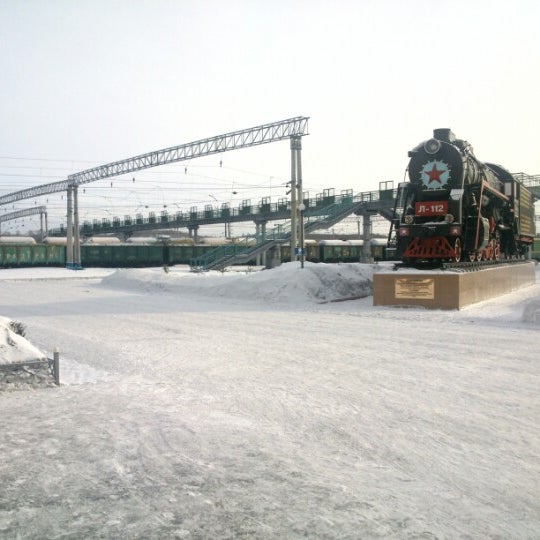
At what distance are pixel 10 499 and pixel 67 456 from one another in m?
0.81

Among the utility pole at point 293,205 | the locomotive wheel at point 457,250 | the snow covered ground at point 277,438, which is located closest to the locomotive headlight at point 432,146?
the locomotive wheel at point 457,250

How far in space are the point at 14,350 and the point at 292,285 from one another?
12.9 m

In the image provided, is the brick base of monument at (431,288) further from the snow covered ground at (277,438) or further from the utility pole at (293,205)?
the utility pole at (293,205)

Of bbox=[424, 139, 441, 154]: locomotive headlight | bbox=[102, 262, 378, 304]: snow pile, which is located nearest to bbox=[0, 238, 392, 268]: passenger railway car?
bbox=[102, 262, 378, 304]: snow pile

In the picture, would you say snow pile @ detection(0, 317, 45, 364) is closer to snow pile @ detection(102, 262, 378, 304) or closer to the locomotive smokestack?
snow pile @ detection(102, 262, 378, 304)

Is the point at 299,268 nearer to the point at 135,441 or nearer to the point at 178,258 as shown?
the point at 135,441

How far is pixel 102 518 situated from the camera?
369 centimetres

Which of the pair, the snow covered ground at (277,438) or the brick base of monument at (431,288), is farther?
the brick base of monument at (431,288)

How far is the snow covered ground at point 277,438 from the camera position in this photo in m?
3.71

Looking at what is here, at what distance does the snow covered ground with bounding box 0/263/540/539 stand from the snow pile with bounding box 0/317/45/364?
20.1 inches

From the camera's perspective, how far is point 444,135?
725 inches

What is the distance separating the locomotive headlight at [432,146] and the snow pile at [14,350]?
554 inches

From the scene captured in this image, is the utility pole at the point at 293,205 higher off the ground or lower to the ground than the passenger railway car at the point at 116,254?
higher

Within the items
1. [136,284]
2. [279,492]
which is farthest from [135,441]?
[136,284]
